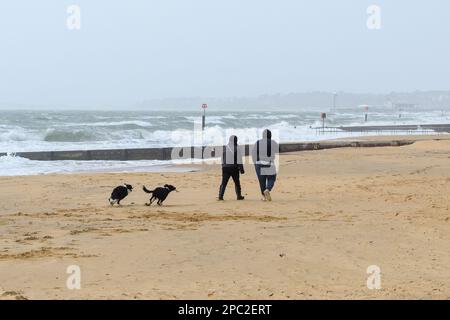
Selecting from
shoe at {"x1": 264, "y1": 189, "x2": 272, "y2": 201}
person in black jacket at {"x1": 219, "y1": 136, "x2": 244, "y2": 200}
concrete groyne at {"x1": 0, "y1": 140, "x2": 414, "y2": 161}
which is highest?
person in black jacket at {"x1": 219, "y1": 136, "x2": 244, "y2": 200}

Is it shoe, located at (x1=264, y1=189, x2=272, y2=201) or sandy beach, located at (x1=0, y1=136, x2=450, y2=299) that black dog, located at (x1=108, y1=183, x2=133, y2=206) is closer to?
sandy beach, located at (x1=0, y1=136, x2=450, y2=299)

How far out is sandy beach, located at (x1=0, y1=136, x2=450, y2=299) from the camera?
6250mm

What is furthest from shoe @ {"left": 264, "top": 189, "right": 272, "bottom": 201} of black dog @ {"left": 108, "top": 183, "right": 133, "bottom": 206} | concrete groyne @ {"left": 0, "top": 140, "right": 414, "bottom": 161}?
concrete groyne @ {"left": 0, "top": 140, "right": 414, "bottom": 161}

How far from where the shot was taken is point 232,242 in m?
8.55

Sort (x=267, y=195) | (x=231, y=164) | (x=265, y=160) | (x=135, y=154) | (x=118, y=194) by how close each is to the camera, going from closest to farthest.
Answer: (x=118, y=194) < (x=267, y=195) < (x=265, y=160) < (x=231, y=164) < (x=135, y=154)

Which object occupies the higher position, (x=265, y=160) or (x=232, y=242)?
(x=265, y=160)

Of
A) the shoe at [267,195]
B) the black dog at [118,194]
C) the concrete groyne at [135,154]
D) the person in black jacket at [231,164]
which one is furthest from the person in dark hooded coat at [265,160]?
the concrete groyne at [135,154]

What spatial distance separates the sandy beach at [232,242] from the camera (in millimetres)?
6250

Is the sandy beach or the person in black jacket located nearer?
the sandy beach

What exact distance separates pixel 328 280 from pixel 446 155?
837 inches

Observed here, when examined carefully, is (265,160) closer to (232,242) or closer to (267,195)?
(267,195)

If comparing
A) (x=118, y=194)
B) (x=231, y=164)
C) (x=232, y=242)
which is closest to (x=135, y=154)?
(x=231, y=164)

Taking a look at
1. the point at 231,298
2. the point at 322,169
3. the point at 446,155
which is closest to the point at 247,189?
the point at 322,169

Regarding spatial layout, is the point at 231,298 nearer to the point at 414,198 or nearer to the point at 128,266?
the point at 128,266
